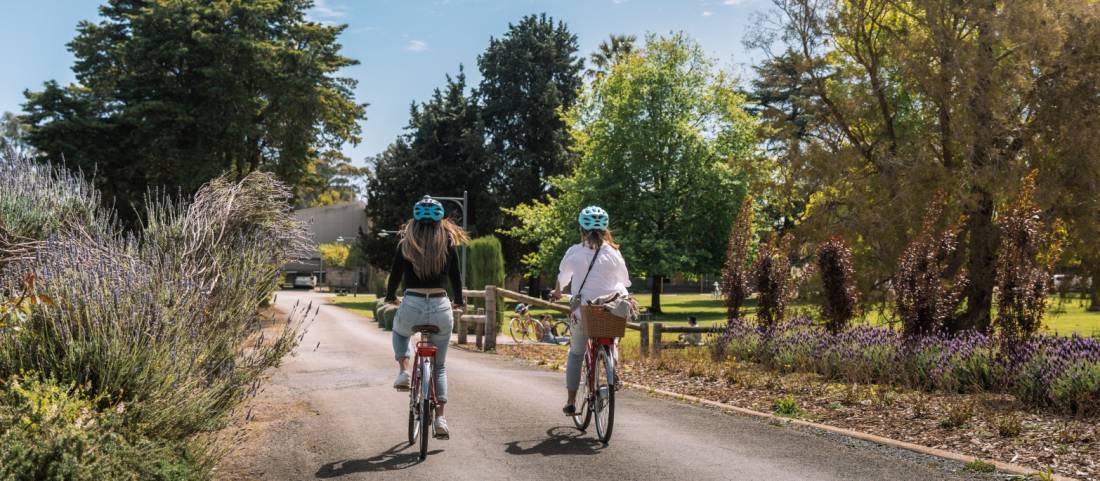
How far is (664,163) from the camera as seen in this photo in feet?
130

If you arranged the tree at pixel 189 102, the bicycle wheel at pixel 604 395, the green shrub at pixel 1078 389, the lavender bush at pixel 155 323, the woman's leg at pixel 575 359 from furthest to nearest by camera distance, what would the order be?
the tree at pixel 189 102
the green shrub at pixel 1078 389
the woman's leg at pixel 575 359
the bicycle wheel at pixel 604 395
the lavender bush at pixel 155 323

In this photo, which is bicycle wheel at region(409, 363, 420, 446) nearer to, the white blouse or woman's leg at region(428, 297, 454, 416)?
woman's leg at region(428, 297, 454, 416)

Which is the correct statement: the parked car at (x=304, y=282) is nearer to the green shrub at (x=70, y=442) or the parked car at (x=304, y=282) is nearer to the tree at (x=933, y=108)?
the tree at (x=933, y=108)

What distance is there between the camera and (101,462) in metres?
4.61

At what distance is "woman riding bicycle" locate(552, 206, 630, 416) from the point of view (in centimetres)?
766

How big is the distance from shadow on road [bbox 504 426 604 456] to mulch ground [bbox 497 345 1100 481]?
2.46 metres

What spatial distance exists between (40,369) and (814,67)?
17.0 meters

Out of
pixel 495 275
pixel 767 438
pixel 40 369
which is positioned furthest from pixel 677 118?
pixel 40 369

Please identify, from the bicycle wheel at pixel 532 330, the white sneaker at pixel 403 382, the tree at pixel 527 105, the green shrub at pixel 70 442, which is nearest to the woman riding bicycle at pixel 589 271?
the white sneaker at pixel 403 382

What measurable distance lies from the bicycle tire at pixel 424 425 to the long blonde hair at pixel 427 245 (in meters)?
0.99

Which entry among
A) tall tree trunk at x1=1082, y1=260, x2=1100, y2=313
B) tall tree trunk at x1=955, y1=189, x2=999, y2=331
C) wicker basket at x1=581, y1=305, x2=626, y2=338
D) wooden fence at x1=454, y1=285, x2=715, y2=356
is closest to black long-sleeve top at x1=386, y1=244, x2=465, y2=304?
wicker basket at x1=581, y1=305, x2=626, y2=338

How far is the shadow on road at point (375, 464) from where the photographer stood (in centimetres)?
634

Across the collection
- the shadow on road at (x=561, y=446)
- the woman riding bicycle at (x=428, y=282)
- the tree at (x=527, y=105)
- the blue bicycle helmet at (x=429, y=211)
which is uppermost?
the tree at (x=527, y=105)

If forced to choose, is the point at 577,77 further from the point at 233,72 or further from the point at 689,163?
the point at 233,72
